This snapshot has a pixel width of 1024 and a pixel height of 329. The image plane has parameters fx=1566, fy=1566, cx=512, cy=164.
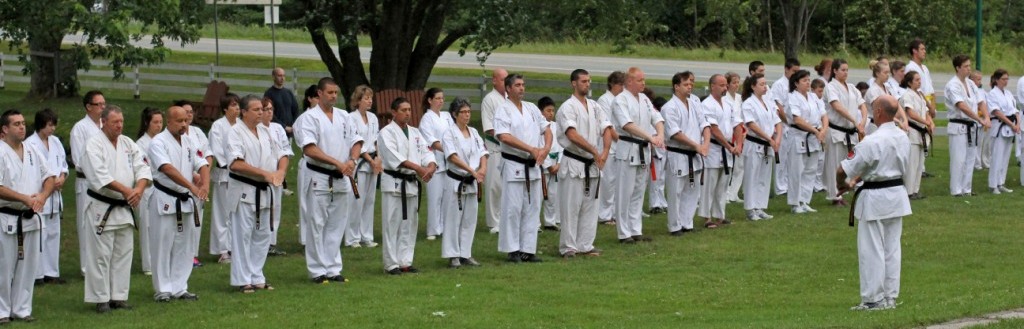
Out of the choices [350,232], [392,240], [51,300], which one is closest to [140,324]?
[51,300]

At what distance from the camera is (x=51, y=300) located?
49.8 ft

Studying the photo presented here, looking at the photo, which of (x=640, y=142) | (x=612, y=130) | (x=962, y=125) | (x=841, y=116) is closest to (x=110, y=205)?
(x=612, y=130)

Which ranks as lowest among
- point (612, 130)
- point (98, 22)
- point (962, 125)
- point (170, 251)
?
point (170, 251)

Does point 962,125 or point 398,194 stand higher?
point 962,125

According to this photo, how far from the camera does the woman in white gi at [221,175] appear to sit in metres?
15.7

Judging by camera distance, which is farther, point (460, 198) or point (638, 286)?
point (460, 198)

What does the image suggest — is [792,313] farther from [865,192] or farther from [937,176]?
[937,176]

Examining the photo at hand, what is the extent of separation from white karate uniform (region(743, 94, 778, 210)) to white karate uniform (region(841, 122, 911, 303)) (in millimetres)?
7250

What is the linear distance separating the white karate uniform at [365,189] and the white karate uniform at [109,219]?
2.92 m

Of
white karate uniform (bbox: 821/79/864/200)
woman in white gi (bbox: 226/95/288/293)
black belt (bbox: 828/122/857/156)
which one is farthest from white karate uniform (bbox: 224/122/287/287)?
black belt (bbox: 828/122/857/156)

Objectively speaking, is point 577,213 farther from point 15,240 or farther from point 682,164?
point 15,240

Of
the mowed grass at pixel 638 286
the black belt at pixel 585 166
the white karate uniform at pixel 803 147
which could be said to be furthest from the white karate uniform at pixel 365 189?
the white karate uniform at pixel 803 147

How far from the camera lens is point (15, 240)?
13.8 metres

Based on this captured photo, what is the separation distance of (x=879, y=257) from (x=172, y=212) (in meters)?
6.54
